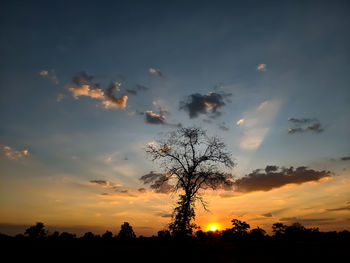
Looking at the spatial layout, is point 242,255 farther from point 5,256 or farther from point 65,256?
point 5,256

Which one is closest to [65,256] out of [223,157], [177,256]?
[177,256]

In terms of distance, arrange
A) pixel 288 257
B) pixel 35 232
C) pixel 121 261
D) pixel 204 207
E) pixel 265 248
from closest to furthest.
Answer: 1. pixel 121 261
2. pixel 288 257
3. pixel 265 248
4. pixel 204 207
5. pixel 35 232

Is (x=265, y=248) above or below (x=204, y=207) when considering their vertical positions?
below

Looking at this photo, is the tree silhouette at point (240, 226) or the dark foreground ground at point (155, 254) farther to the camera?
the tree silhouette at point (240, 226)

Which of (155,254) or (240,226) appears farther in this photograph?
(240,226)

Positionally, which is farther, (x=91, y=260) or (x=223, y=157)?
(x=223, y=157)

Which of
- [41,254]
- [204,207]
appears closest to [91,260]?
[41,254]

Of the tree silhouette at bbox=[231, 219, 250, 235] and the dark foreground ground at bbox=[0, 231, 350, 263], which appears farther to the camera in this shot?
the tree silhouette at bbox=[231, 219, 250, 235]

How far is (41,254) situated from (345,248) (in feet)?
76.4

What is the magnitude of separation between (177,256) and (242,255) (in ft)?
17.2

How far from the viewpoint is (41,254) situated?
48.1ft

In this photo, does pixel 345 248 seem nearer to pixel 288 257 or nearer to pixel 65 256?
pixel 288 257

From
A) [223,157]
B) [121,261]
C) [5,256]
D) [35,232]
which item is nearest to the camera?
[5,256]

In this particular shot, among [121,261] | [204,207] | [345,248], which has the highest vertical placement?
[204,207]
